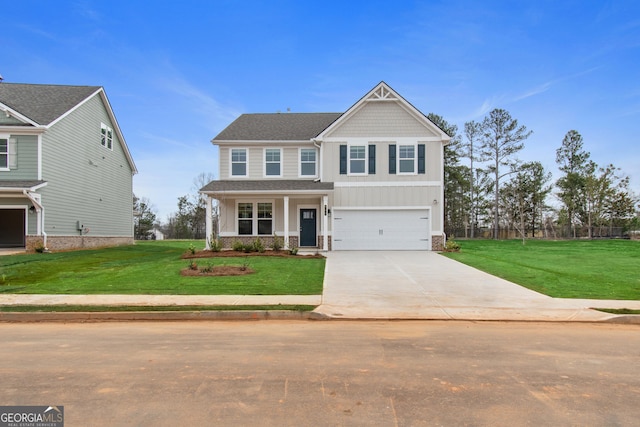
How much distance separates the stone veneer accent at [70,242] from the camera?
19547 millimetres

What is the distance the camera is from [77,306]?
8.39 metres

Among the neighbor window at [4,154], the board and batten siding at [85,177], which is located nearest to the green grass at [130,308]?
the board and batten siding at [85,177]

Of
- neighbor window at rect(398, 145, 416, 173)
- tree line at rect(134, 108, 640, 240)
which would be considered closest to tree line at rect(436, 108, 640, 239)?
tree line at rect(134, 108, 640, 240)

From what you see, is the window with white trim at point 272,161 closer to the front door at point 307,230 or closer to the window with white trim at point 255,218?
the window with white trim at point 255,218

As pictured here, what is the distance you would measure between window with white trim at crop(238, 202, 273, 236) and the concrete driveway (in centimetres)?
820

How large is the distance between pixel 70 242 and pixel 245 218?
9351 millimetres

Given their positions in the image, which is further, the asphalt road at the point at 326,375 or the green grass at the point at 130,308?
the green grass at the point at 130,308

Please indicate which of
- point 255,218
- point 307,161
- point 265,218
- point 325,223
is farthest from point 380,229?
point 255,218

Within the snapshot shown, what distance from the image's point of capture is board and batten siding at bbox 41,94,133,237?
20891 millimetres

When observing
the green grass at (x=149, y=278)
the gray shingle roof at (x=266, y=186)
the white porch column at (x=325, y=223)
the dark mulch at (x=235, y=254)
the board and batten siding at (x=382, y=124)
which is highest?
the board and batten siding at (x=382, y=124)

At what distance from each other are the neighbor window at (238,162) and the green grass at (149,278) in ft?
23.9

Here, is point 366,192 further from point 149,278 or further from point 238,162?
point 149,278

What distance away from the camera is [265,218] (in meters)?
22.0

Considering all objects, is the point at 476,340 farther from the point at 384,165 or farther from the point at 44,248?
the point at 44,248
